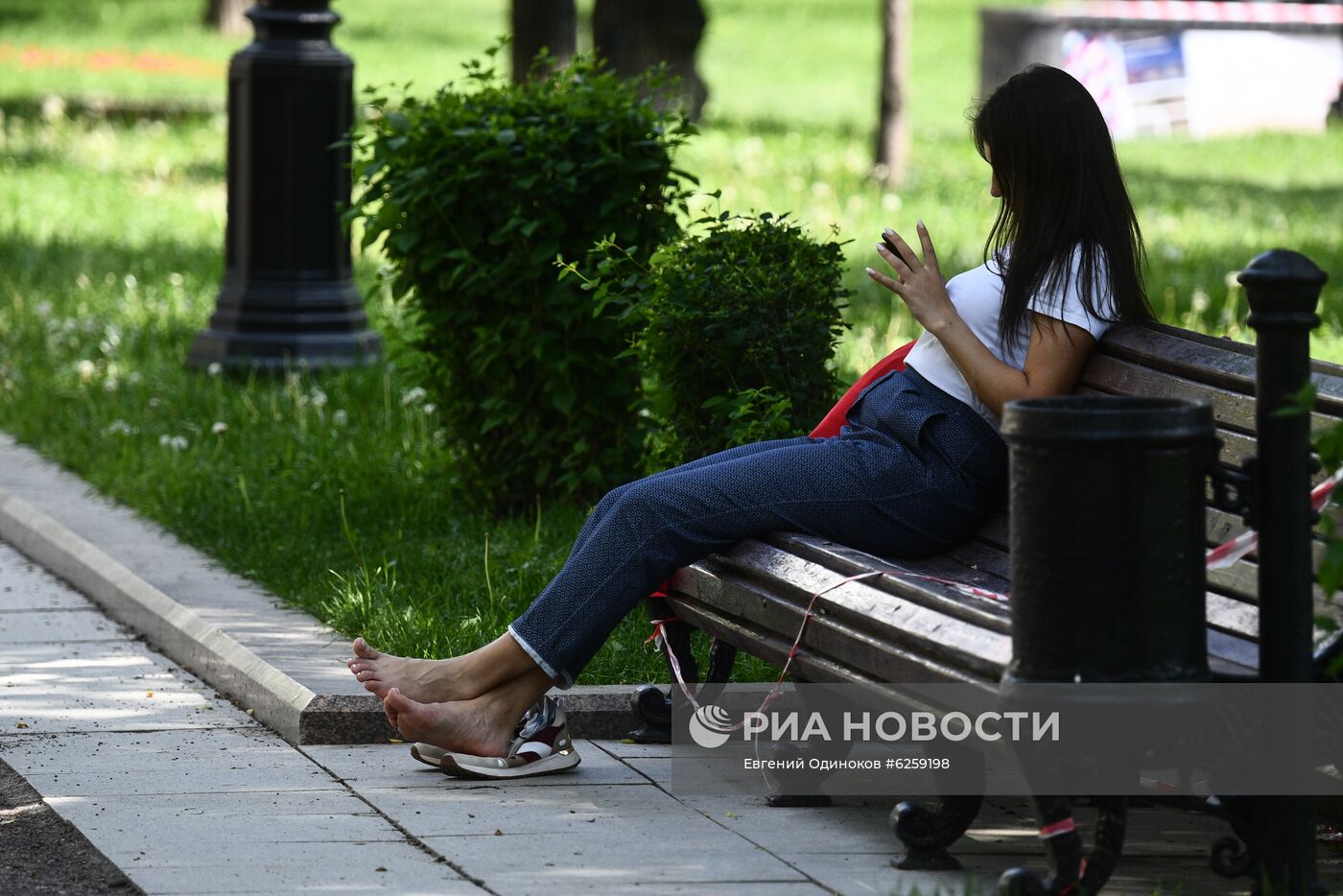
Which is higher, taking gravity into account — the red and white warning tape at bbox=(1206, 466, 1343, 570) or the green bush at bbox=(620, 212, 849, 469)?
the green bush at bbox=(620, 212, 849, 469)

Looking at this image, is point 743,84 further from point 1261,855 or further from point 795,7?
point 1261,855

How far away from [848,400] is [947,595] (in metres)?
0.85

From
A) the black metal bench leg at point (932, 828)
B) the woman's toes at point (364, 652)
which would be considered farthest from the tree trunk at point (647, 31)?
the black metal bench leg at point (932, 828)

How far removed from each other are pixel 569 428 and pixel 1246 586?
3.33m

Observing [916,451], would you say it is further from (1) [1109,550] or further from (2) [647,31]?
(2) [647,31]

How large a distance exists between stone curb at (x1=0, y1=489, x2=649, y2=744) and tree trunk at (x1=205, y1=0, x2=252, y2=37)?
26557 millimetres

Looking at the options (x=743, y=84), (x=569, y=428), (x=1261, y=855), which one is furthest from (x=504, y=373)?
(x=743, y=84)

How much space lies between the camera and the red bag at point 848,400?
475 centimetres

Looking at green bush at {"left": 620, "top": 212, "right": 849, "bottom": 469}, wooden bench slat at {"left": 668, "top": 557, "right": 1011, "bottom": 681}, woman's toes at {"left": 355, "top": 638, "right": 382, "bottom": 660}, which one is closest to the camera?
wooden bench slat at {"left": 668, "top": 557, "right": 1011, "bottom": 681}

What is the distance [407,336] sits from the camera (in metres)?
7.81

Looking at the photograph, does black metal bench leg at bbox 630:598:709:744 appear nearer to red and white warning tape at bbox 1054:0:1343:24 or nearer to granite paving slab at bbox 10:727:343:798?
granite paving slab at bbox 10:727:343:798

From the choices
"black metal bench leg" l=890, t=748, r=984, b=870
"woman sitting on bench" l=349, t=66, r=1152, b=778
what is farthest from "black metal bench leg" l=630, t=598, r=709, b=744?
"black metal bench leg" l=890, t=748, r=984, b=870

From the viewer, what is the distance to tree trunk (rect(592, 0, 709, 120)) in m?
17.1

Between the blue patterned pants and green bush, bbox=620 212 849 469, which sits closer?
the blue patterned pants
